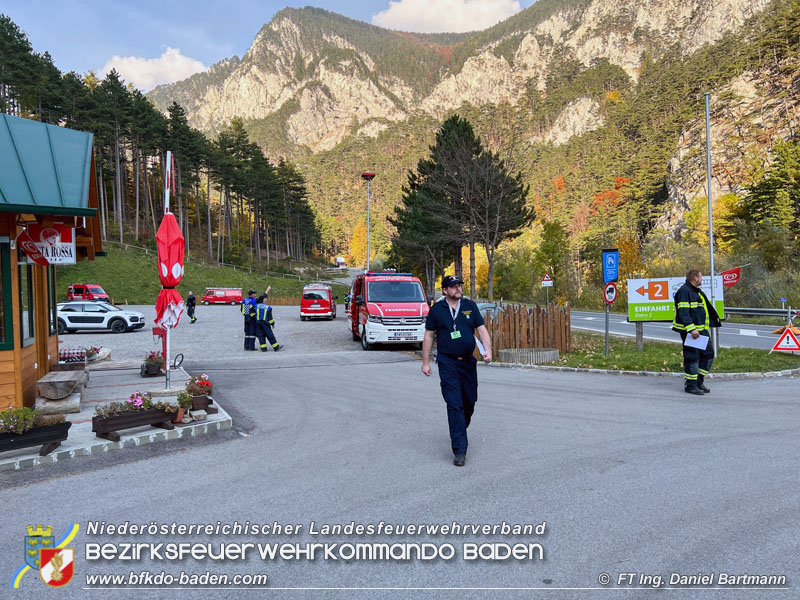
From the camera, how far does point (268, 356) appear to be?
16.4m

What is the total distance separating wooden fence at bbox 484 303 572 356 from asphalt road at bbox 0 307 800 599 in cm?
608

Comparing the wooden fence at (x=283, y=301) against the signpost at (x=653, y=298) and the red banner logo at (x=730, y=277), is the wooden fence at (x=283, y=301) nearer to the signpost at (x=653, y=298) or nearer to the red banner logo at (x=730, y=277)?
the signpost at (x=653, y=298)

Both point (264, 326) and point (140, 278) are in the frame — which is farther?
point (140, 278)

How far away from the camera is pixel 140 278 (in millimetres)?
47500

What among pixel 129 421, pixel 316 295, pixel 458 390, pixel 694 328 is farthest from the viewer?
pixel 316 295

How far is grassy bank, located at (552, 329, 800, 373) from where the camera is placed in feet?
37.8

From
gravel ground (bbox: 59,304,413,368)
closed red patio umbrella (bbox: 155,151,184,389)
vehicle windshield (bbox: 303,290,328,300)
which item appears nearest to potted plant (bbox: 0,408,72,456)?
closed red patio umbrella (bbox: 155,151,184,389)

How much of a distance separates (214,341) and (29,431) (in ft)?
49.7

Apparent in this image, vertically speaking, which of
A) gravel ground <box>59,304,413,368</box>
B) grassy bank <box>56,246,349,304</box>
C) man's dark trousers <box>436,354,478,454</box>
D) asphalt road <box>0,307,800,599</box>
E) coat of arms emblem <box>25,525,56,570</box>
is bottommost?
asphalt road <box>0,307,800,599</box>

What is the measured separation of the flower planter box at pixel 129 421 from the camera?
6.44m

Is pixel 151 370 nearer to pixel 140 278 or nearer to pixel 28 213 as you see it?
pixel 28 213

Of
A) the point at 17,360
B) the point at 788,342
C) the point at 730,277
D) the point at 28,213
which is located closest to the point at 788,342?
the point at 788,342

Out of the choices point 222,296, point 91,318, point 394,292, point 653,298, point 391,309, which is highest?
point 222,296

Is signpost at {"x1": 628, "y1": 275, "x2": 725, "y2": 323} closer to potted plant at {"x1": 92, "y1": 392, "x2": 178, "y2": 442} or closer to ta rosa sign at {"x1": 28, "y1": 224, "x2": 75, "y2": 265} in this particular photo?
potted plant at {"x1": 92, "y1": 392, "x2": 178, "y2": 442}
